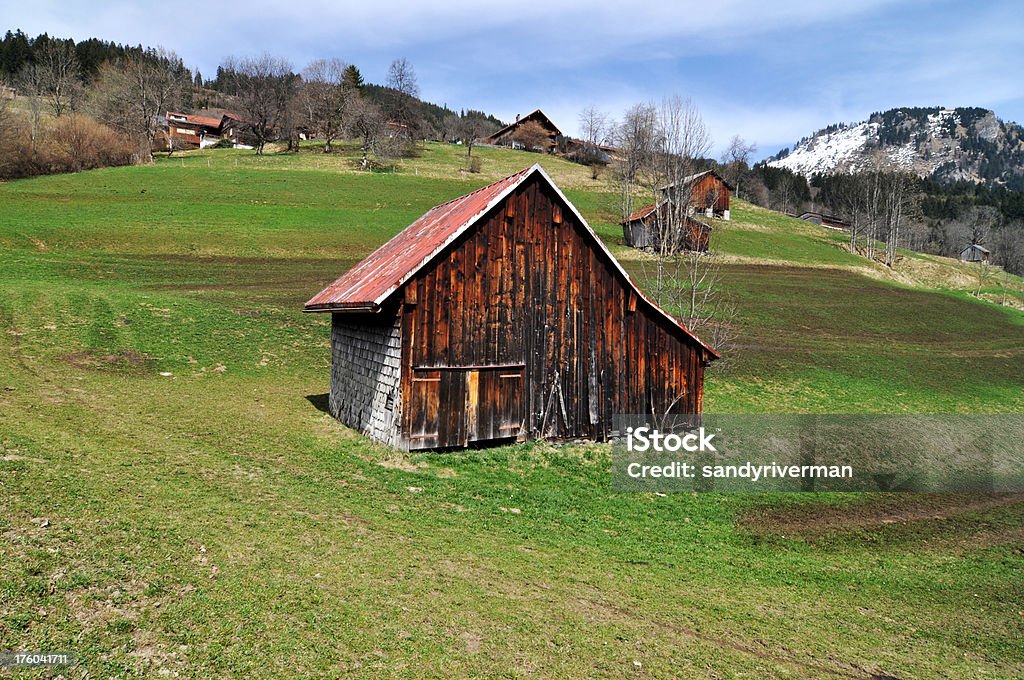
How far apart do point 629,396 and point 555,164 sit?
88528 millimetres

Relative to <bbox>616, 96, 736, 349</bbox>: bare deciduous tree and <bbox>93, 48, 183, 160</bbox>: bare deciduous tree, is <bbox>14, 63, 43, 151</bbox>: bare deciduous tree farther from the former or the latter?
<bbox>616, 96, 736, 349</bbox>: bare deciduous tree

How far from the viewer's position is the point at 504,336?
17578 millimetres

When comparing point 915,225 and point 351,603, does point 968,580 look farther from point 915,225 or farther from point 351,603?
point 915,225

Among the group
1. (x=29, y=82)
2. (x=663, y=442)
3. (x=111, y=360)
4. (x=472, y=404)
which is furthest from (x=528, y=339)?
(x=29, y=82)

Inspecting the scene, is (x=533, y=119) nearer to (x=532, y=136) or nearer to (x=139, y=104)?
(x=532, y=136)

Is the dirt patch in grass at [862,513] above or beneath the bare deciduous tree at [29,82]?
beneath

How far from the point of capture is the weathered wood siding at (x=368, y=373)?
16.5m

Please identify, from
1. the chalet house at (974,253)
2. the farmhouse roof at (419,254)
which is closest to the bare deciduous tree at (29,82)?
the farmhouse roof at (419,254)

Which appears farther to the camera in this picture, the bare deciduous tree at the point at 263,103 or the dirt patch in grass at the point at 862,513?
the bare deciduous tree at the point at 263,103

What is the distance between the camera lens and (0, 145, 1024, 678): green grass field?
729 cm

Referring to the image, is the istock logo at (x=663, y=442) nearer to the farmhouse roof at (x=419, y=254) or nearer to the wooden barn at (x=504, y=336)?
the wooden barn at (x=504, y=336)

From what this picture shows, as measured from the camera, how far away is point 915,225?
102 m

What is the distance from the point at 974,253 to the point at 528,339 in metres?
132
